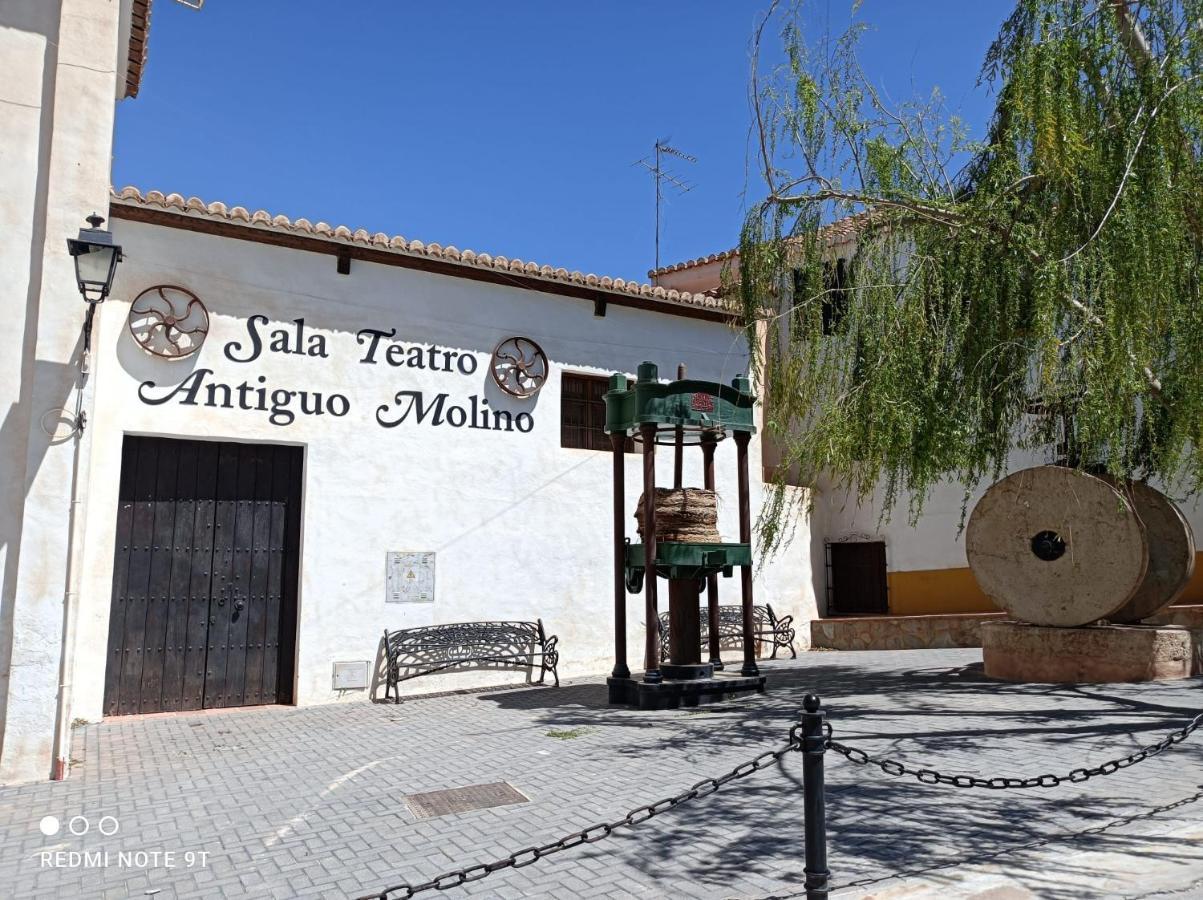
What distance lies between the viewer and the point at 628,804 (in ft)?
16.1

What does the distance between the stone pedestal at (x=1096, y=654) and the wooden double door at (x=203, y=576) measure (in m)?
7.30

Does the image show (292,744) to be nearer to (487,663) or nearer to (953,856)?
(487,663)

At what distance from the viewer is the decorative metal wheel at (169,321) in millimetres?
8500

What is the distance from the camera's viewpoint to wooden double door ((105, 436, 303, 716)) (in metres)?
8.37

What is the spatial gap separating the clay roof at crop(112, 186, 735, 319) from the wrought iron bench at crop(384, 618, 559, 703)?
4.06 m

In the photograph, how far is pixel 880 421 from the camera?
280 inches

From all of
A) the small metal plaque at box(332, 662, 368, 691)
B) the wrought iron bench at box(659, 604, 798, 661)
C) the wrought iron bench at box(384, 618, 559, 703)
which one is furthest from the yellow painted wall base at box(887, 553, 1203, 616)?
the small metal plaque at box(332, 662, 368, 691)

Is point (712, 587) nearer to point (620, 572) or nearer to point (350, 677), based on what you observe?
point (620, 572)

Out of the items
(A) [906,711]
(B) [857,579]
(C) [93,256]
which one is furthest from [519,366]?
(B) [857,579]

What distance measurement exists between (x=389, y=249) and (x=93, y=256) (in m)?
4.20

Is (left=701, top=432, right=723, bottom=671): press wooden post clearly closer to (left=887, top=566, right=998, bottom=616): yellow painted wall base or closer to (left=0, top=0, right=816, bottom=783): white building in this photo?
(left=0, top=0, right=816, bottom=783): white building

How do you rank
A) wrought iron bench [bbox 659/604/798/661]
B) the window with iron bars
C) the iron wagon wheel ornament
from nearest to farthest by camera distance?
the iron wagon wheel ornament < the window with iron bars < wrought iron bench [bbox 659/604/798/661]

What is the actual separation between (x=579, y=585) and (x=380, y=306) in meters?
4.00

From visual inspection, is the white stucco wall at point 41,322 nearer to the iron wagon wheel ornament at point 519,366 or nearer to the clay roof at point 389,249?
the clay roof at point 389,249
